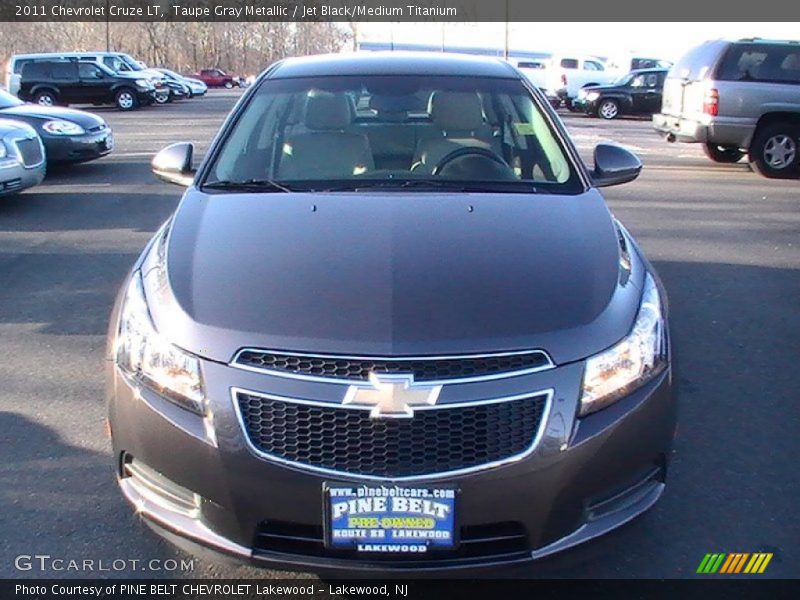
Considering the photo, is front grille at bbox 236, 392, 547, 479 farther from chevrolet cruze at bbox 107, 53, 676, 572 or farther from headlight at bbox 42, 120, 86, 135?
headlight at bbox 42, 120, 86, 135

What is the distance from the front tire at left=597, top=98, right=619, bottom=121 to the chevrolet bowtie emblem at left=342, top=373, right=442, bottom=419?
25.5 metres

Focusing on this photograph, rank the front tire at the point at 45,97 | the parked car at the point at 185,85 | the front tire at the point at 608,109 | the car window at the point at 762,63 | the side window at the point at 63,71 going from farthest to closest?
the parked car at the point at 185,85, the front tire at the point at 45,97, the side window at the point at 63,71, the front tire at the point at 608,109, the car window at the point at 762,63

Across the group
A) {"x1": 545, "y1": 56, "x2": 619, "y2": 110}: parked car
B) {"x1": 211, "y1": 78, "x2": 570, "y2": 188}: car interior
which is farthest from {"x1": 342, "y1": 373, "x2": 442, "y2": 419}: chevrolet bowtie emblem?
{"x1": 545, "y1": 56, "x2": 619, "y2": 110}: parked car

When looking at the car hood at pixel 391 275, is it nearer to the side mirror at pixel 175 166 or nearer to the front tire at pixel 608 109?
the side mirror at pixel 175 166

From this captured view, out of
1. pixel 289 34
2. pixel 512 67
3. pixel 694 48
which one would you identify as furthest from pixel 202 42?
pixel 512 67

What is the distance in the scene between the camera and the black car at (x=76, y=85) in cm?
2983

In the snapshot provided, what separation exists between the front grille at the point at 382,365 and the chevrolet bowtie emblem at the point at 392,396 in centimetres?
3

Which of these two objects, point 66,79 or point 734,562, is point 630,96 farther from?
point 734,562

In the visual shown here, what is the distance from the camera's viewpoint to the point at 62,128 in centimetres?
1270

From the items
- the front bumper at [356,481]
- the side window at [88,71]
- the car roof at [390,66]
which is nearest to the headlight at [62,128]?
the car roof at [390,66]

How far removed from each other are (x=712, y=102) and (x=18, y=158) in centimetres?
896

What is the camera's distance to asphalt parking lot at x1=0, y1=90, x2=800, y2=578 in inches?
131

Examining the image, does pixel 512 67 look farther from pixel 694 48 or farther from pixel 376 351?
pixel 694 48

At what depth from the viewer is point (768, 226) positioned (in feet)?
30.3
